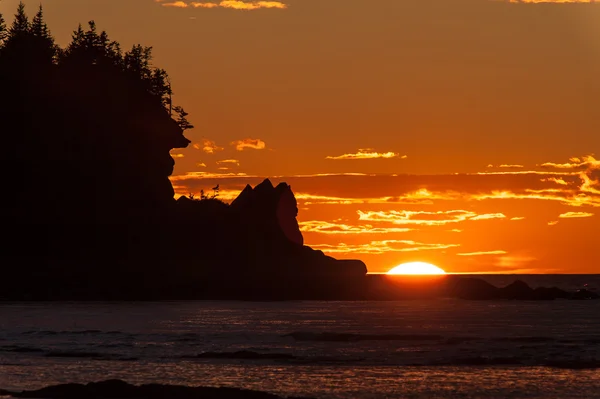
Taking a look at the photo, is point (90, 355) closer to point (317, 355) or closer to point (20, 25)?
point (317, 355)

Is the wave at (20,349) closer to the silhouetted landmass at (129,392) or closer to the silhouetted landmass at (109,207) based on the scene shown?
the silhouetted landmass at (129,392)

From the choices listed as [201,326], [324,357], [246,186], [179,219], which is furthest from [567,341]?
[246,186]

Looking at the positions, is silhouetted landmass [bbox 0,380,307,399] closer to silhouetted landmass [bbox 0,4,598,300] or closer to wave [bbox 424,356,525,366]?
wave [bbox 424,356,525,366]

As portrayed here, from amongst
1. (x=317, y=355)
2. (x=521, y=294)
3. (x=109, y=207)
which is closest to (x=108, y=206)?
(x=109, y=207)

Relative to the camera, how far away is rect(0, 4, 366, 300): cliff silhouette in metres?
140

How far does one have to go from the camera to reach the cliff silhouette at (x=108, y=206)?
5507 inches

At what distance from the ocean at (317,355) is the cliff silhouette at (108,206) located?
41.2 m

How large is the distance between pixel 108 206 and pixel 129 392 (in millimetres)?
108065

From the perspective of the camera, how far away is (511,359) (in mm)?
A: 55281

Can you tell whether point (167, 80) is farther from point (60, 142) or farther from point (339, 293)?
point (339, 293)

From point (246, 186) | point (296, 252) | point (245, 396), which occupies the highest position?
point (246, 186)

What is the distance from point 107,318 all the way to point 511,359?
55.0m

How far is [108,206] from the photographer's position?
474ft

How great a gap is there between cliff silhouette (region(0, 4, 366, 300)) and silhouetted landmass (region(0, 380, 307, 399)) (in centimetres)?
10185
